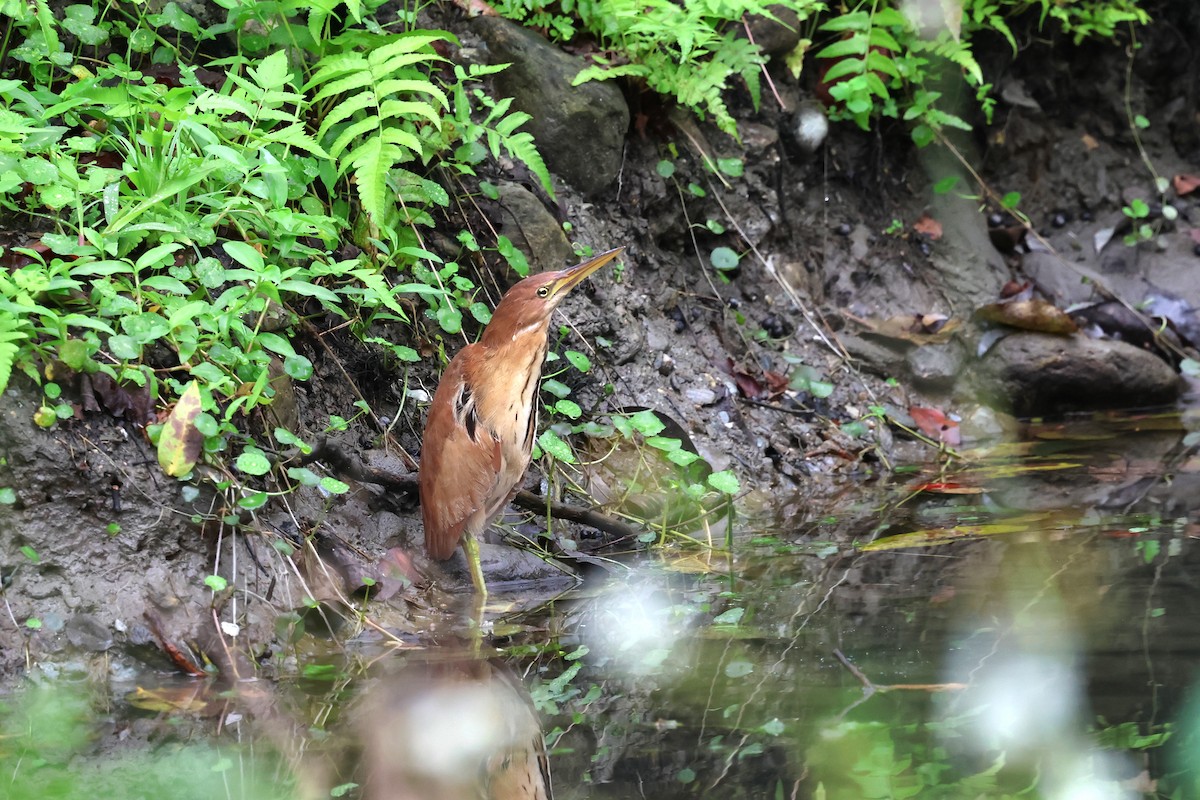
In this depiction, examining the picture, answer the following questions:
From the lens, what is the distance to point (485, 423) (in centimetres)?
407

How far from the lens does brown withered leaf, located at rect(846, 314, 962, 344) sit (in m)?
6.88

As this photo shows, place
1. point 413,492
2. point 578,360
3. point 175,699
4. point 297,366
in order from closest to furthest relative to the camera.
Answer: point 175,699 → point 297,366 → point 413,492 → point 578,360

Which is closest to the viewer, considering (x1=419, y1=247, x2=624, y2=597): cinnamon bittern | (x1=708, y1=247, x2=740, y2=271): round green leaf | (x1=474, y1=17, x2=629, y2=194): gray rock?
(x1=419, y1=247, x2=624, y2=597): cinnamon bittern

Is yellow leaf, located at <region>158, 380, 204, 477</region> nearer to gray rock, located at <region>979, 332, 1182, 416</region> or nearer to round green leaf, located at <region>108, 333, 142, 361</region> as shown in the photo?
round green leaf, located at <region>108, 333, 142, 361</region>

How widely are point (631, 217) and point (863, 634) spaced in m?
3.36

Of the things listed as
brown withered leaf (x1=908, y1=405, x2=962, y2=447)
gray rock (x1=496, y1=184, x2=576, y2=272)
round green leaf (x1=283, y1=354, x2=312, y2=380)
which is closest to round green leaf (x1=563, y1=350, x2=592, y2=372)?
gray rock (x1=496, y1=184, x2=576, y2=272)

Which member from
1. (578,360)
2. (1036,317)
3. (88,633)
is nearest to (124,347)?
(88,633)

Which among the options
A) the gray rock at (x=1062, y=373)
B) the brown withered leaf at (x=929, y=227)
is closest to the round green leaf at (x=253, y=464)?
the gray rock at (x=1062, y=373)

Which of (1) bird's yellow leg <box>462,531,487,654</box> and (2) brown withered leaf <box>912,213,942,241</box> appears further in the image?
(2) brown withered leaf <box>912,213,942,241</box>

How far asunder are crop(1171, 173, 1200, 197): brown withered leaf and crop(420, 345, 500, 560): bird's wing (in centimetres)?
693

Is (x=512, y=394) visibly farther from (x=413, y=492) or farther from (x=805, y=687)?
(x=805, y=687)

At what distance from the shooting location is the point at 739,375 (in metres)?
6.12

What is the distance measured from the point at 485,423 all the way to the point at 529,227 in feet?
5.07

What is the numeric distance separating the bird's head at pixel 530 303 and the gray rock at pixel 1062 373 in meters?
3.52
